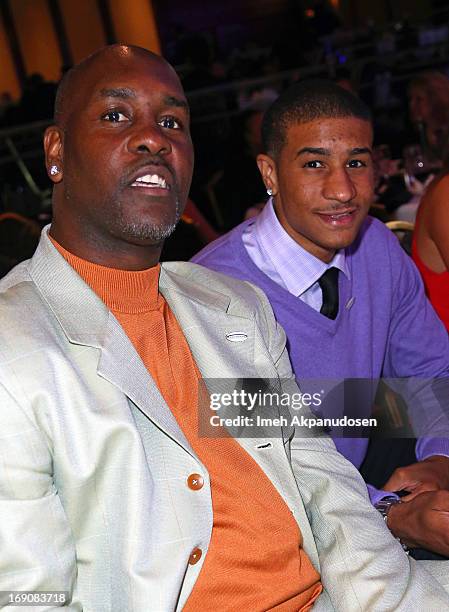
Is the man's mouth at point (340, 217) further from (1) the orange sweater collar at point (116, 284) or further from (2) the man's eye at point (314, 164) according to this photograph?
(1) the orange sweater collar at point (116, 284)

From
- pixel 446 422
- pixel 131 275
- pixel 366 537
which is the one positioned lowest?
pixel 446 422

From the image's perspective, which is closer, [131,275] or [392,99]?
[131,275]

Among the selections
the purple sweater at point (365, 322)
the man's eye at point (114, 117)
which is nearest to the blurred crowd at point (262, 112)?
the purple sweater at point (365, 322)

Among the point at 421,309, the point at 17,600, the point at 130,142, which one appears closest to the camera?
the point at 17,600

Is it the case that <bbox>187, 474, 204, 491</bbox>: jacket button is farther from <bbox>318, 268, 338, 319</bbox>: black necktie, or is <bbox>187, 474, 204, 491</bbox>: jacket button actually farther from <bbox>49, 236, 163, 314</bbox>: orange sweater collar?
<bbox>318, 268, 338, 319</bbox>: black necktie

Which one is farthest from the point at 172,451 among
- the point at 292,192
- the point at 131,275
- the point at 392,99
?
the point at 392,99

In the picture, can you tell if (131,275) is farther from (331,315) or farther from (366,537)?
(331,315)

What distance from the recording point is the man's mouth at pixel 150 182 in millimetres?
1447

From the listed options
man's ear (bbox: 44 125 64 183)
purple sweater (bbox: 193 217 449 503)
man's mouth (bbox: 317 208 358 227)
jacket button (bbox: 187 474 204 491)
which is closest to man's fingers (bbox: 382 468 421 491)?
purple sweater (bbox: 193 217 449 503)

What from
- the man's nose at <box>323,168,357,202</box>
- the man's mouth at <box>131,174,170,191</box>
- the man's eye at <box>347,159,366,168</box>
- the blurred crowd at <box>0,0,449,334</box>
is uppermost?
the man's mouth at <box>131,174,170,191</box>

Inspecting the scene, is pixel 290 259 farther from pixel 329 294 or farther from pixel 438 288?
pixel 438 288

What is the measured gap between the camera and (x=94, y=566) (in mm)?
1266

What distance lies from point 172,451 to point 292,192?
1.04 m

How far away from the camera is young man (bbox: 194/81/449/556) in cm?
205
